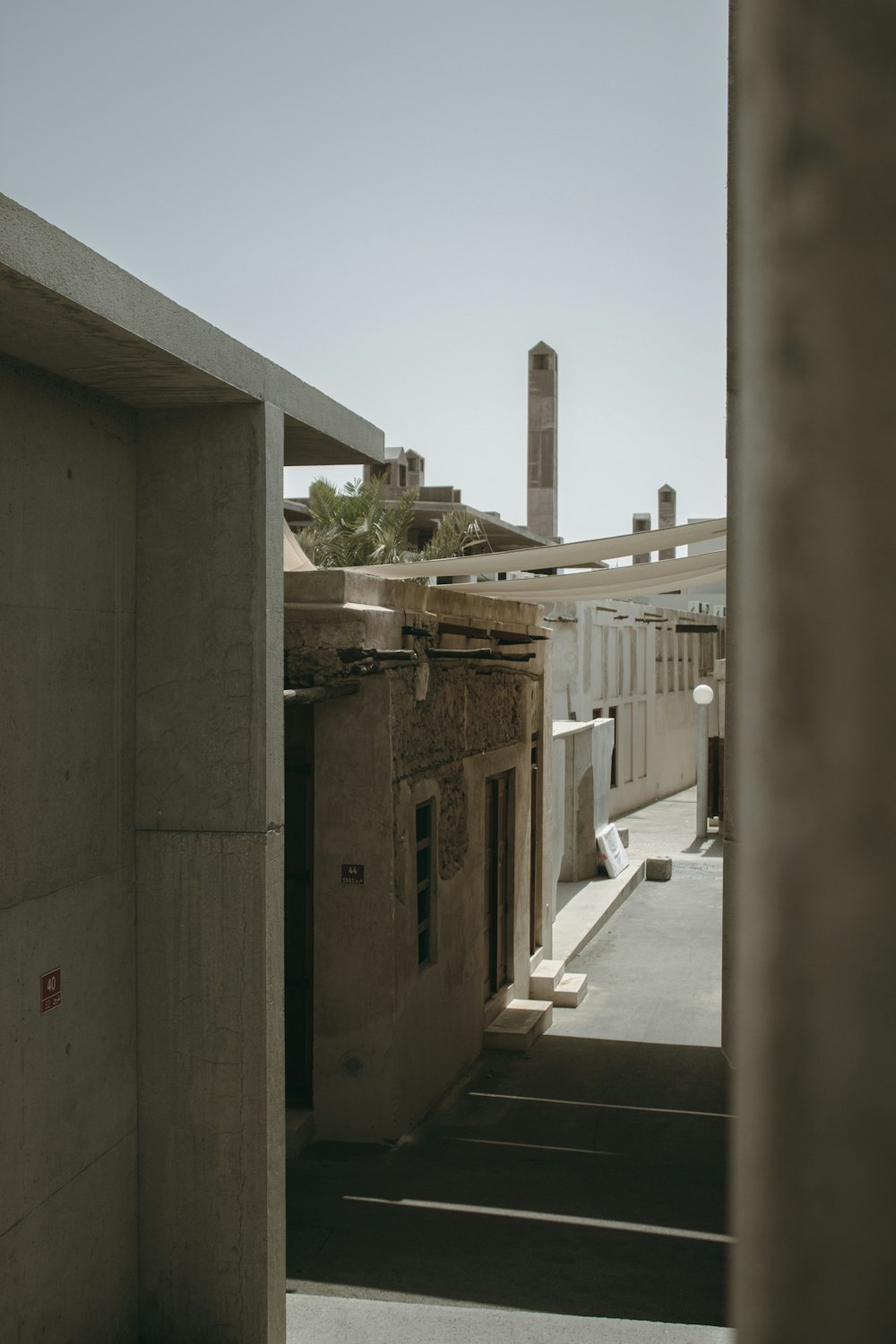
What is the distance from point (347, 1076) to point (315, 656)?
2737mm

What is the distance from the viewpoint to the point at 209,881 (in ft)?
14.9

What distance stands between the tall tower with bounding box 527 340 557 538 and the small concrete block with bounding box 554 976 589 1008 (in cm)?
2729

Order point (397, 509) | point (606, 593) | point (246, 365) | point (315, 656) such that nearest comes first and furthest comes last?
point (246, 365), point (315, 656), point (606, 593), point (397, 509)

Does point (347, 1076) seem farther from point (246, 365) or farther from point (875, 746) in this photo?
point (875, 746)

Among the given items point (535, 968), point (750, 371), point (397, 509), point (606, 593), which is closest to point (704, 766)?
point (397, 509)

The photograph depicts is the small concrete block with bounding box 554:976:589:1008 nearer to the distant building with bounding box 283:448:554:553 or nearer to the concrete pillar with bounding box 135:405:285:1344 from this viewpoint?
the concrete pillar with bounding box 135:405:285:1344

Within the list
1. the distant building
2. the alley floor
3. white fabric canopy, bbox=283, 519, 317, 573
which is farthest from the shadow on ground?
the distant building

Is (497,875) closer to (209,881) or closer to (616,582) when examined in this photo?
(616,582)

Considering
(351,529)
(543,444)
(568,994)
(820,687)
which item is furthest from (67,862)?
(543,444)

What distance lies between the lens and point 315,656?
24.0 feet

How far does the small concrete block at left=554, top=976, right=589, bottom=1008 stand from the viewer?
12.2 metres

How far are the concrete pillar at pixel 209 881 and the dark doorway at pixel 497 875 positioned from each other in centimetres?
636

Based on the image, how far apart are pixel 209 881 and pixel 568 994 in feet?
27.4

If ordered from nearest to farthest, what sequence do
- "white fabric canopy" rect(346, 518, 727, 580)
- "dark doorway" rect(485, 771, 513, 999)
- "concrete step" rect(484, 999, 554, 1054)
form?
"white fabric canopy" rect(346, 518, 727, 580) → "concrete step" rect(484, 999, 554, 1054) → "dark doorway" rect(485, 771, 513, 999)
